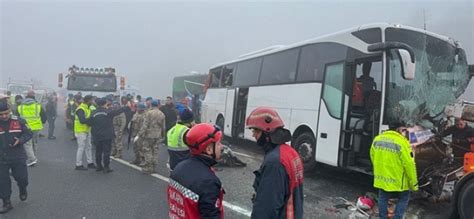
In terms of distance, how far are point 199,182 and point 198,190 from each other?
5 cm

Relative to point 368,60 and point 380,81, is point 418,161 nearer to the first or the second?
point 380,81

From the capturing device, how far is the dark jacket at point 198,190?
85.1 inches

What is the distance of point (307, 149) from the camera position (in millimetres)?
8070

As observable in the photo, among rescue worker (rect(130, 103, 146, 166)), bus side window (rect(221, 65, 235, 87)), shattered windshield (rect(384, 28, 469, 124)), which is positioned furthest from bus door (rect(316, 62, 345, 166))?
bus side window (rect(221, 65, 235, 87))

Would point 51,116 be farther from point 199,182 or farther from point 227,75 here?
point 199,182

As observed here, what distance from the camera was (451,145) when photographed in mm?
5691

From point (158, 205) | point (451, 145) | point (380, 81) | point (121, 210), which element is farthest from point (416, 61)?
point (121, 210)

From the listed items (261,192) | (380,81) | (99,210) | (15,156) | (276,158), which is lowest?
(99,210)

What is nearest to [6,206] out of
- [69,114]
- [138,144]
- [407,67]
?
[138,144]

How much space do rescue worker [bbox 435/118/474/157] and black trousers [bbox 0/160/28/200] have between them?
636cm

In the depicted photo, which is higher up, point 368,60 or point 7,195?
point 368,60

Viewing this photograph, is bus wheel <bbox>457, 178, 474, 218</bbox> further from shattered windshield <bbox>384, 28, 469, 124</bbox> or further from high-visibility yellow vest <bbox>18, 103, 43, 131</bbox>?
high-visibility yellow vest <bbox>18, 103, 43, 131</bbox>

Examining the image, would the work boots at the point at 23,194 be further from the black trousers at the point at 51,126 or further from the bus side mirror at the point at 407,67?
the black trousers at the point at 51,126

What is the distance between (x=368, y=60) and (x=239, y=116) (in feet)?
20.1
